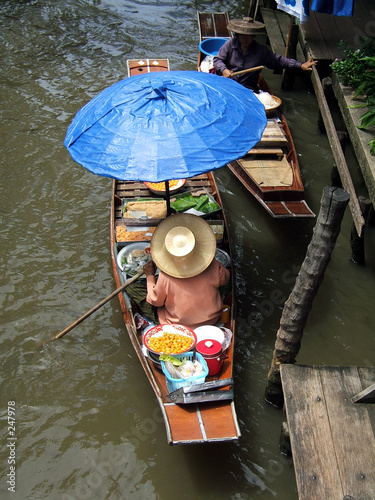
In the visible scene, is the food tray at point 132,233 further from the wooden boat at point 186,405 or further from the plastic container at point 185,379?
the plastic container at point 185,379

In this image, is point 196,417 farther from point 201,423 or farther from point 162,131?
point 162,131

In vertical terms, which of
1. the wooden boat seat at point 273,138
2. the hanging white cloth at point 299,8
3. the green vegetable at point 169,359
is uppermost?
the hanging white cloth at point 299,8

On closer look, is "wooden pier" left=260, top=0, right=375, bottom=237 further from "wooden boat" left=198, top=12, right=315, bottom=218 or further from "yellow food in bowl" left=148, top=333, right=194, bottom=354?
"yellow food in bowl" left=148, top=333, right=194, bottom=354

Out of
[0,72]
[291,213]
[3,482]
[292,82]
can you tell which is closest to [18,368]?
[3,482]

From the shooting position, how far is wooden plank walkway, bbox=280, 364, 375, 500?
151 inches

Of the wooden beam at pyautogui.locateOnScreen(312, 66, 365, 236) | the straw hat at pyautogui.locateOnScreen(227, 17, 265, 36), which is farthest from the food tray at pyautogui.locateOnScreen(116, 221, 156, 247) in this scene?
the straw hat at pyautogui.locateOnScreen(227, 17, 265, 36)

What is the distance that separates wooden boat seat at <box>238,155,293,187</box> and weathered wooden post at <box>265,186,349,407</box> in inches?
117

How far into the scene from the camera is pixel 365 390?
4.17 metres

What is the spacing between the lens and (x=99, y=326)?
252 inches

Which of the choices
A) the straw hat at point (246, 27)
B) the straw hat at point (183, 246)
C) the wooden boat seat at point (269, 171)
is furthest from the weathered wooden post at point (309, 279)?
the straw hat at point (246, 27)

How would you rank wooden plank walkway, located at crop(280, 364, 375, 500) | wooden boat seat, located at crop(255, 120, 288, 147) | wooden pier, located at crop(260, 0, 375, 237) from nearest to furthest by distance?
wooden plank walkway, located at crop(280, 364, 375, 500) < wooden pier, located at crop(260, 0, 375, 237) < wooden boat seat, located at crop(255, 120, 288, 147)

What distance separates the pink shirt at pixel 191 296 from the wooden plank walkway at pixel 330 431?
114 cm

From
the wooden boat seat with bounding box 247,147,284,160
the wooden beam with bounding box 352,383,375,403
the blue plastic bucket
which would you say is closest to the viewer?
the wooden beam with bounding box 352,383,375,403

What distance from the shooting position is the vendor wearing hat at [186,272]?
5.15 meters
